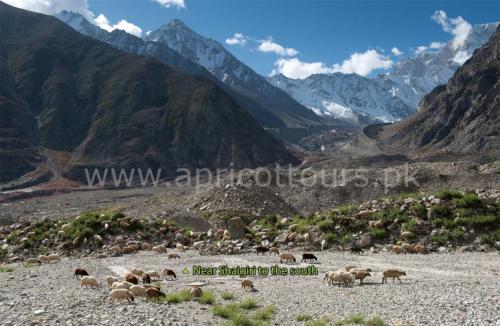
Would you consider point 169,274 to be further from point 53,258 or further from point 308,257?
point 53,258

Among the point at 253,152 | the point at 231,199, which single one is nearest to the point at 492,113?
the point at 253,152

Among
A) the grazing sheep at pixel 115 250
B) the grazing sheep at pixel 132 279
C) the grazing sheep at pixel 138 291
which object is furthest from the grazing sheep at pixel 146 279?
the grazing sheep at pixel 115 250

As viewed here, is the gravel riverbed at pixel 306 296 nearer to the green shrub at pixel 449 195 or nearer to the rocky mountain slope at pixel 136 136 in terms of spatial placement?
the green shrub at pixel 449 195

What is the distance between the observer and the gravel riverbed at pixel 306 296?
11.8 metres

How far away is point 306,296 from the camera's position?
14758mm

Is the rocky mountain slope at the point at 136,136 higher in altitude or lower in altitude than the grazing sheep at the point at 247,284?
higher

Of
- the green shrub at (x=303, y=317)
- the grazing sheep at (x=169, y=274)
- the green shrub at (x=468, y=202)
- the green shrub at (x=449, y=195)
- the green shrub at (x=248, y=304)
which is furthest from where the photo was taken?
the green shrub at (x=449, y=195)

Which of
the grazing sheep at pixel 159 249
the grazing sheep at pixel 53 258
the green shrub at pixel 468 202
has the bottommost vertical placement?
the grazing sheep at pixel 53 258

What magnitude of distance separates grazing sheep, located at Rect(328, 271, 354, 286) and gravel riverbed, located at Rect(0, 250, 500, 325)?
0.39 meters

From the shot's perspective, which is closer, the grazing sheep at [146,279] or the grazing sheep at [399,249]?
the grazing sheep at [146,279]

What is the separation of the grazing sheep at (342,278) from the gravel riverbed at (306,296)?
39cm

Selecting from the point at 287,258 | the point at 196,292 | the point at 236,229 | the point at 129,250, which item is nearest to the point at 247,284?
the point at 196,292

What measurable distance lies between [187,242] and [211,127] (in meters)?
159

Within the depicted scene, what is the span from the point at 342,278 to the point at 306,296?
6.48 feet
